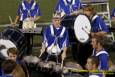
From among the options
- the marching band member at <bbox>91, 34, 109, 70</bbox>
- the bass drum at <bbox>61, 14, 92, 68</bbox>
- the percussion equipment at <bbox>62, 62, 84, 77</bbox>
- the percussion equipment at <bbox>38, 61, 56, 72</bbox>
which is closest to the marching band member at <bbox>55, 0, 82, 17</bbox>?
the bass drum at <bbox>61, 14, 92, 68</bbox>

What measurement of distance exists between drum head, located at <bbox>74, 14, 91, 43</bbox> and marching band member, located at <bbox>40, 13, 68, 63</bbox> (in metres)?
0.37

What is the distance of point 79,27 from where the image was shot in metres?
9.80

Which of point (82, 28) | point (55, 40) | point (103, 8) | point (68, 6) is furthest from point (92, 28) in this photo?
point (103, 8)

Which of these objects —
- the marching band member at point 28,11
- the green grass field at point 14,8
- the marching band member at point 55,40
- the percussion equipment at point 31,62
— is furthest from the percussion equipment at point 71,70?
the green grass field at point 14,8

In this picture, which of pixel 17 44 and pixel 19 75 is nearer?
pixel 19 75

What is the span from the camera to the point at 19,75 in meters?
6.14

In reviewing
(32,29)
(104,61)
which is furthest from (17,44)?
(104,61)

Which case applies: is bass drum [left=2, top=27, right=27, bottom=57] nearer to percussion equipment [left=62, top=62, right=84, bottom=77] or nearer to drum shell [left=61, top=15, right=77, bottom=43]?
drum shell [left=61, top=15, right=77, bottom=43]

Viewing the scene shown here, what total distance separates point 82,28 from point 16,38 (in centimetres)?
135

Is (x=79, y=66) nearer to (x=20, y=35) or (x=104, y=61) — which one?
(x=104, y=61)

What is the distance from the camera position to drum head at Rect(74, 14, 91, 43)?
9609mm

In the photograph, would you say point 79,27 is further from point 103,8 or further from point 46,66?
point 103,8

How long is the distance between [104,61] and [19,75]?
2311 mm

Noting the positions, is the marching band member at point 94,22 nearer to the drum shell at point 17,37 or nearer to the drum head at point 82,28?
the drum head at point 82,28
